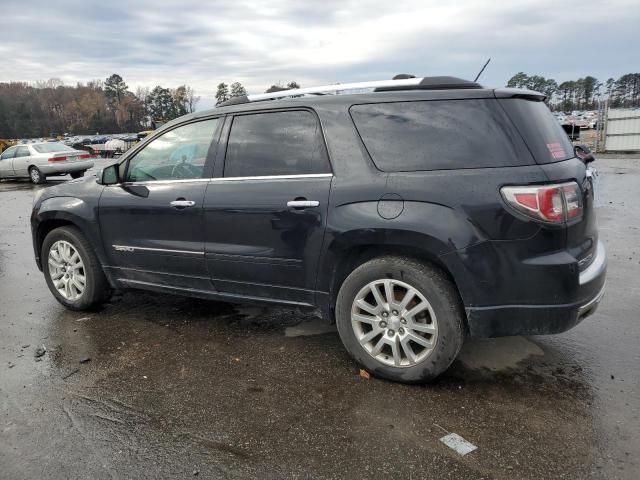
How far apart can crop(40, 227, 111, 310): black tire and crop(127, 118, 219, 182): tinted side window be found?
804 millimetres

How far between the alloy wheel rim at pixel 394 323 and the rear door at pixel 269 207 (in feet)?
1.39

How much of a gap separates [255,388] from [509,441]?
154 centimetres

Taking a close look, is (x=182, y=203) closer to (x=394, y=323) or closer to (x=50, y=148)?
(x=394, y=323)

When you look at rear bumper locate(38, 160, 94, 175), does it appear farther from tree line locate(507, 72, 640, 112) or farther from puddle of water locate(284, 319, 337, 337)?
tree line locate(507, 72, 640, 112)

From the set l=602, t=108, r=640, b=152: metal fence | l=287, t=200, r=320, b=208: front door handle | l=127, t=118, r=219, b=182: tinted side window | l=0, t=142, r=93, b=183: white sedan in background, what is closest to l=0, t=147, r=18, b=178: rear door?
l=0, t=142, r=93, b=183: white sedan in background

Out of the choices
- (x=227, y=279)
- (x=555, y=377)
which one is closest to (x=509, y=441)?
(x=555, y=377)

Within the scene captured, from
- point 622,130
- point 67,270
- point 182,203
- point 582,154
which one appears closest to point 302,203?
point 182,203

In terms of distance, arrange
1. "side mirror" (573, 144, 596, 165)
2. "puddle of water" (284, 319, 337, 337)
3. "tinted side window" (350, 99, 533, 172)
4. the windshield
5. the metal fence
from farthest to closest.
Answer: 1. the metal fence
2. the windshield
3. "puddle of water" (284, 319, 337, 337)
4. "side mirror" (573, 144, 596, 165)
5. "tinted side window" (350, 99, 533, 172)

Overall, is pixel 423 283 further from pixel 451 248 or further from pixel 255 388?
pixel 255 388

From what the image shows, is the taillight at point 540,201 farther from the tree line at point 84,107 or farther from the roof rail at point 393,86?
the tree line at point 84,107

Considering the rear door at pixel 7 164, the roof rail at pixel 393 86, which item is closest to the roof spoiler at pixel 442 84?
the roof rail at pixel 393 86

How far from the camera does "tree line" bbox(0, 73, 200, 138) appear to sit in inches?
4715

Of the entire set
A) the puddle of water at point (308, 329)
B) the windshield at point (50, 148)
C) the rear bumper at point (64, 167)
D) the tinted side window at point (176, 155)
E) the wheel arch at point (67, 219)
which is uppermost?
the windshield at point (50, 148)

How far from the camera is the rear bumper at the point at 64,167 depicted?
19156 mm
